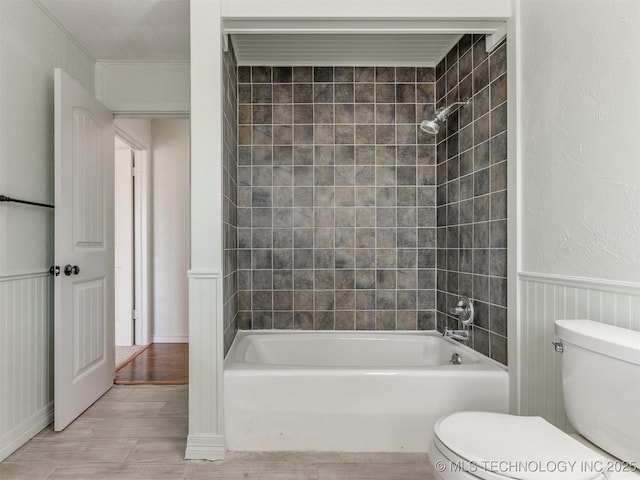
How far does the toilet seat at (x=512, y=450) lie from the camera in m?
1.00

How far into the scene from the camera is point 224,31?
6.37 ft

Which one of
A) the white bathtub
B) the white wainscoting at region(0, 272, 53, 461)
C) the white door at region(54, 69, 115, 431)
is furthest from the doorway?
the white bathtub

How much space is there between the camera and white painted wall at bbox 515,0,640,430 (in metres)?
1.24

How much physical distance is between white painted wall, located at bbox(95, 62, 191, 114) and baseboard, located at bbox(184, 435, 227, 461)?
206cm

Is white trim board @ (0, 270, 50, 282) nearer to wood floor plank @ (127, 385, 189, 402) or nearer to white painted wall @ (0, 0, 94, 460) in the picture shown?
white painted wall @ (0, 0, 94, 460)

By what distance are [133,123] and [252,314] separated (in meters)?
2.07

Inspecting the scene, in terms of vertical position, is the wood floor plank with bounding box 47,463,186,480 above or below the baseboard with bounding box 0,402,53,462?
below

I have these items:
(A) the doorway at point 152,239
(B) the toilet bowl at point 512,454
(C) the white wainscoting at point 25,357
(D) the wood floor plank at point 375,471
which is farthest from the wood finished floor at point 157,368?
(B) the toilet bowl at point 512,454

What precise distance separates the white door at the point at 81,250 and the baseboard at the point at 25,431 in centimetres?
10

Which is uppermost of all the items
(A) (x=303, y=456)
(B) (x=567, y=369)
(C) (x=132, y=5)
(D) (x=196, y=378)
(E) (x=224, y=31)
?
(C) (x=132, y=5)

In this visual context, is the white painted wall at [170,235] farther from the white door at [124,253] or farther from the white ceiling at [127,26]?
the white ceiling at [127,26]

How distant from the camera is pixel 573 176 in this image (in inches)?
57.4

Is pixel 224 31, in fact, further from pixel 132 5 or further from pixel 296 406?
pixel 296 406

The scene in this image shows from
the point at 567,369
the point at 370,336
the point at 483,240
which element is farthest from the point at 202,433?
the point at 483,240
